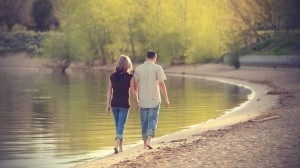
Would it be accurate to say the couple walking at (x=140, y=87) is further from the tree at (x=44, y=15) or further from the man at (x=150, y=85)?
the tree at (x=44, y=15)

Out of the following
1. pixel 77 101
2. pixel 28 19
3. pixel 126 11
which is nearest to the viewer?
pixel 77 101

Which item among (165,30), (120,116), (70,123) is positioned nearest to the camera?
(120,116)

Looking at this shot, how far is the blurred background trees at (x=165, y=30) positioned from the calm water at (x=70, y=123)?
1059 inches

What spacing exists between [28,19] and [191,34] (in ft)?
155

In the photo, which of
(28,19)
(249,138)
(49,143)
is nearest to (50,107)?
(49,143)

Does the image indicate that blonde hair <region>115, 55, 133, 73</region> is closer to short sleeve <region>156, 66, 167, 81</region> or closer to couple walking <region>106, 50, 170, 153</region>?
couple walking <region>106, 50, 170, 153</region>

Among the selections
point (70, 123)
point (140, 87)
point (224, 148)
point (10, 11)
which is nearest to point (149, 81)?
point (140, 87)

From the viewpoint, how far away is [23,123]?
21750 mm

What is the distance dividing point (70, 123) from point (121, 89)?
795cm

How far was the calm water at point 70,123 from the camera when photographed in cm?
1491

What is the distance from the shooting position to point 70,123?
21688mm

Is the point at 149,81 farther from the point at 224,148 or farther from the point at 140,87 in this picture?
the point at 224,148

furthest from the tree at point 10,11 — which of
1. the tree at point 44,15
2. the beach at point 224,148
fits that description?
the beach at point 224,148

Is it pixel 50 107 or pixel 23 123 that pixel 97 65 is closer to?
pixel 50 107
